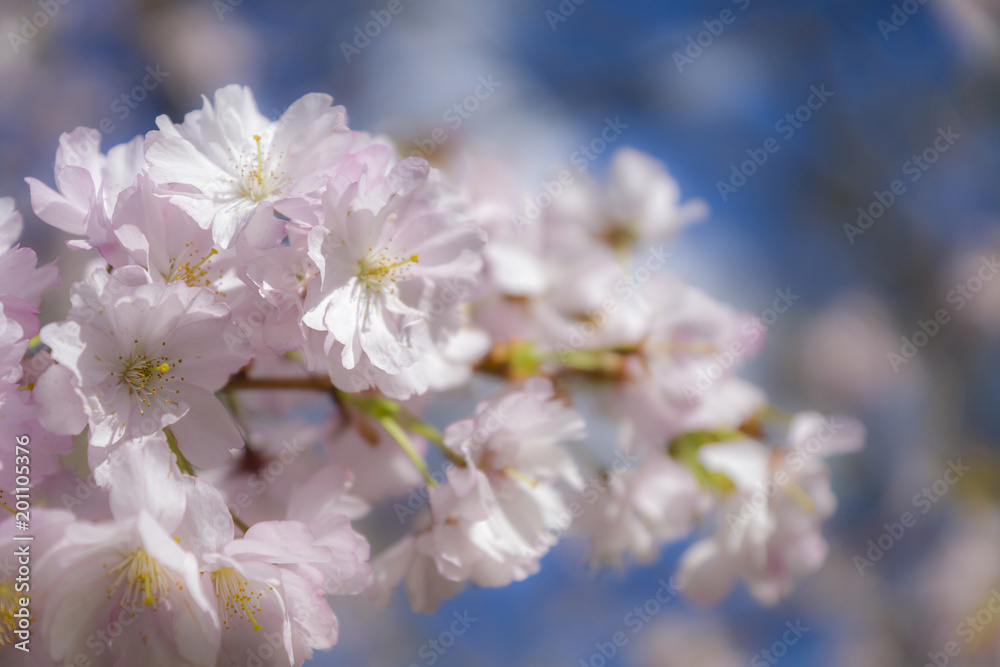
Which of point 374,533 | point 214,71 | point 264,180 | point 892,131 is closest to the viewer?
point 264,180

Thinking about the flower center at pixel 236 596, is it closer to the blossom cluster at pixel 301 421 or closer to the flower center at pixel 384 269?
the blossom cluster at pixel 301 421

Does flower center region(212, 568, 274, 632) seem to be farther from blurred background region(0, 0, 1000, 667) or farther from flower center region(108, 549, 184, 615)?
blurred background region(0, 0, 1000, 667)

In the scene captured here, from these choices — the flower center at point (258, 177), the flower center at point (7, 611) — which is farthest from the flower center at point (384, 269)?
the flower center at point (7, 611)

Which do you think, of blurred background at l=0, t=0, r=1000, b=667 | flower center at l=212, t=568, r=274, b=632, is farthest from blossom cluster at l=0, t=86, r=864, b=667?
blurred background at l=0, t=0, r=1000, b=667

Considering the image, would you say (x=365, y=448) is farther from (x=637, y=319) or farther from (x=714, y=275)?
(x=714, y=275)

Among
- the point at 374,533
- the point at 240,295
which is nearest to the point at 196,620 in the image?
the point at 240,295

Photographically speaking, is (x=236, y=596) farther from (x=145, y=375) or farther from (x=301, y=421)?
(x=301, y=421)

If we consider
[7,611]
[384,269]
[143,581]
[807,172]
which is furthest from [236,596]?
[807,172]
